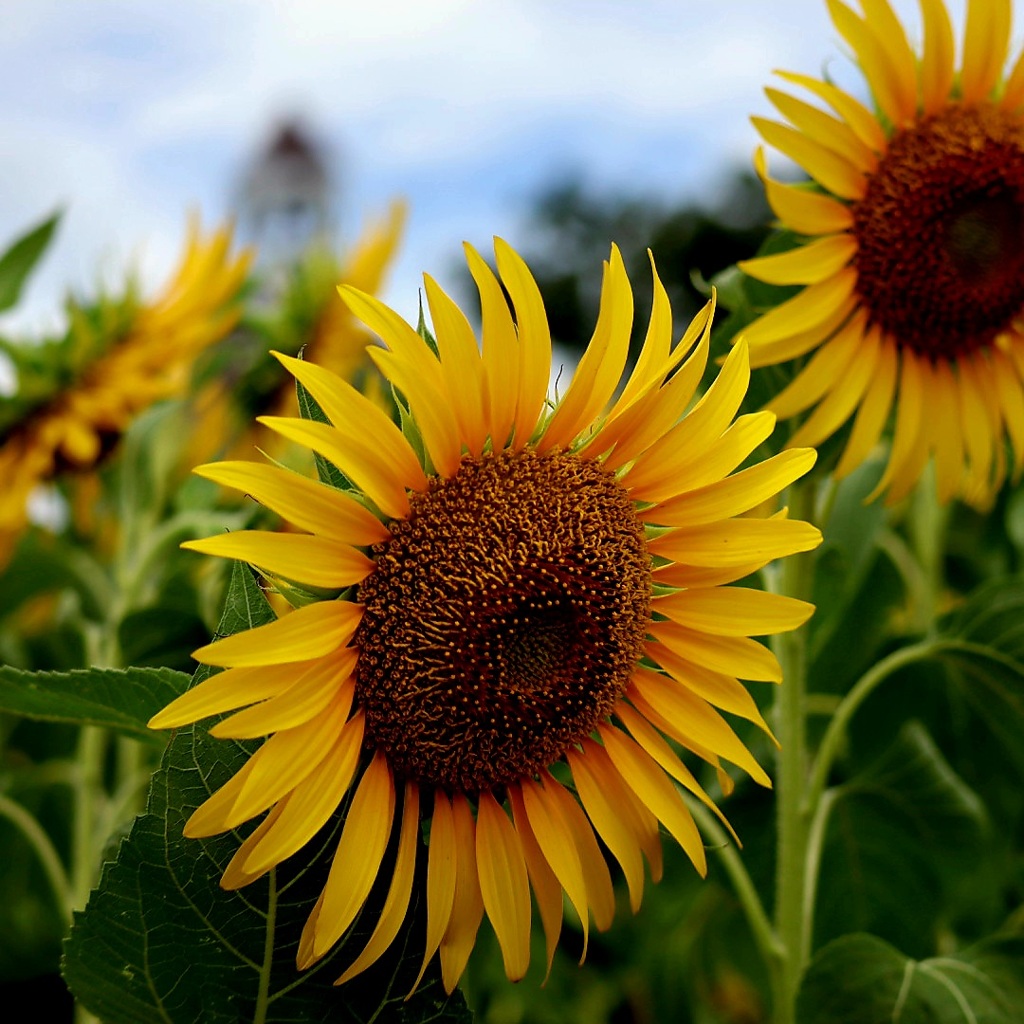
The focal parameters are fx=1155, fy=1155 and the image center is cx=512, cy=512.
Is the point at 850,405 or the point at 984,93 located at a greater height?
the point at 984,93

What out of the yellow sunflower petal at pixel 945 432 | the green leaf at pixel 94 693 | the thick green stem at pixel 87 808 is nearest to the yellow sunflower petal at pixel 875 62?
the yellow sunflower petal at pixel 945 432

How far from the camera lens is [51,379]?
1.53 meters

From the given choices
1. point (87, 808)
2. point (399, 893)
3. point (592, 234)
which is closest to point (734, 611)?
point (399, 893)

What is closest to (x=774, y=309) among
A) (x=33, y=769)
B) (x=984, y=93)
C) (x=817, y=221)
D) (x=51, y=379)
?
(x=817, y=221)

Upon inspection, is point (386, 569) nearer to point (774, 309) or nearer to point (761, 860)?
point (774, 309)

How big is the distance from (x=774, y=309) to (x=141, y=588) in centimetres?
85

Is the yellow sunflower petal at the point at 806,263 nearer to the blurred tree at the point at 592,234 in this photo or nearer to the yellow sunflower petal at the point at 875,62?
the yellow sunflower petal at the point at 875,62

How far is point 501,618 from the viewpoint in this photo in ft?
2.08

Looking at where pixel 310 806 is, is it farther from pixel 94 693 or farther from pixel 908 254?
pixel 908 254

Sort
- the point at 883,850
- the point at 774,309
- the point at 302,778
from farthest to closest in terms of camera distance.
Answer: the point at 883,850 < the point at 774,309 < the point at 302,778

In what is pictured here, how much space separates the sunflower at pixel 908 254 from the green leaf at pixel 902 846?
0.32 metres

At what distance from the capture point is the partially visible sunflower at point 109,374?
1512 mm

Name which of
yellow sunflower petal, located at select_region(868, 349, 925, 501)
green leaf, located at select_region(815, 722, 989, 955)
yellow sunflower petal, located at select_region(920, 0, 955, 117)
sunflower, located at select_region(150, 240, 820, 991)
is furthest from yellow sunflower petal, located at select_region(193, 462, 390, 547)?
green leaf, located at select_region(815, 722, 989, 955)

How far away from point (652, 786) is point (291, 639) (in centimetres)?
A: 23
